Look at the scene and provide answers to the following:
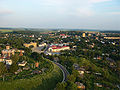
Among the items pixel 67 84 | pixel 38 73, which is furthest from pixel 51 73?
pixel 67 84

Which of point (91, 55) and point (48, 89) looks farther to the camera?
point (91, 55)

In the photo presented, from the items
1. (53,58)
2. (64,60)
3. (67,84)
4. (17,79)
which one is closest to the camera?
(67,84)

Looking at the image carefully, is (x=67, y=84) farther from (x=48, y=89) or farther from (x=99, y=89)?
(x=99, y=89)

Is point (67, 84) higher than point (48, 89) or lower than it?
higher

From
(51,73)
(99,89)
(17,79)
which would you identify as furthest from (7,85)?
(99,89)

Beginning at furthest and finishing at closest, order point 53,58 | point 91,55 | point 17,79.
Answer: point 91,55, point 53,58, point 17,79

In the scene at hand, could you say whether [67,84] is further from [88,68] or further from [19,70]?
[19,70]
